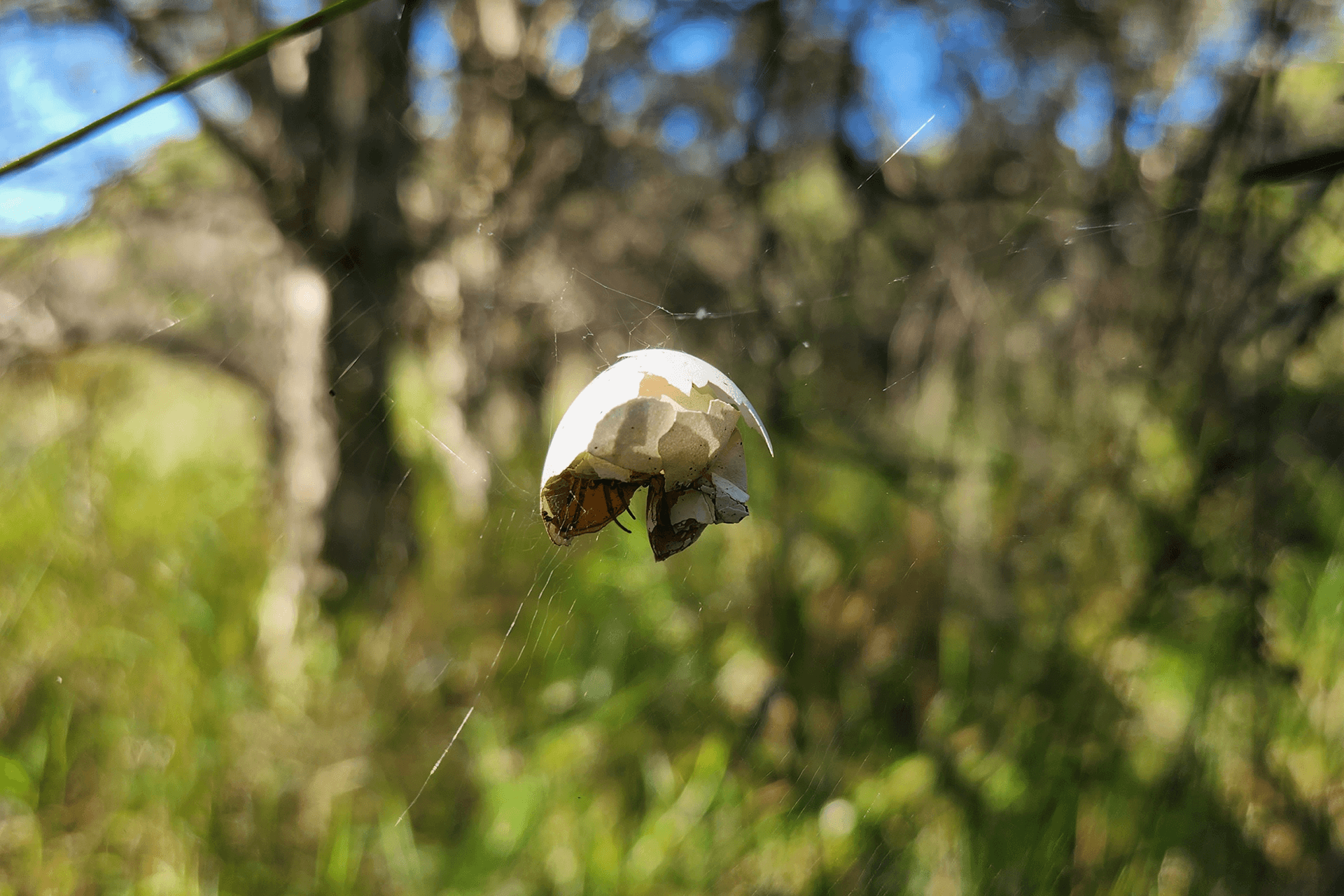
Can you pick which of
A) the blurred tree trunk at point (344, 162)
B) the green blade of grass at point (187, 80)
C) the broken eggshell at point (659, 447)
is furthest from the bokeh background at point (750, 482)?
the green blade of grass at point (187, 80)

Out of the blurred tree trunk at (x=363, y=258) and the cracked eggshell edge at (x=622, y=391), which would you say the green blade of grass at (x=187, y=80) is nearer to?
the cracked eggshell edge at (x=622, y=391)

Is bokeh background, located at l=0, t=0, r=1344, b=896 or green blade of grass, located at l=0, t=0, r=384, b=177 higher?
green blade of grass, located at l=0, t=0, r=384, b=177

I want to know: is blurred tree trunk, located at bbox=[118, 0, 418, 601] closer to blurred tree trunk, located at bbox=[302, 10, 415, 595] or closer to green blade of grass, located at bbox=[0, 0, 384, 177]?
blurred tree trunk, located at bbox=[302, 10, 415, 595]

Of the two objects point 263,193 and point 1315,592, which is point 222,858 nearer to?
point 263,193

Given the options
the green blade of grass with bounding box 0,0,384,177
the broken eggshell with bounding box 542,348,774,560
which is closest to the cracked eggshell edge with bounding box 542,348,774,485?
the broken eggshell with bounding box 542,348,774,560

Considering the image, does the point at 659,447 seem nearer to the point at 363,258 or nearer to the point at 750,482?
the point at 750,482

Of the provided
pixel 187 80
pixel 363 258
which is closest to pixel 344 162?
pixel 363 258
